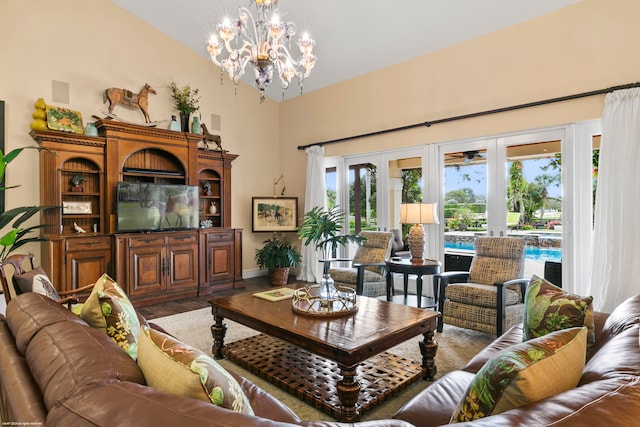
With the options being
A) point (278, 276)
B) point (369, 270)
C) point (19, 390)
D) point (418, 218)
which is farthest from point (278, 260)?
point (19, 390)

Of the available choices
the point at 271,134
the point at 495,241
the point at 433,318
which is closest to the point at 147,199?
the point at 271,134

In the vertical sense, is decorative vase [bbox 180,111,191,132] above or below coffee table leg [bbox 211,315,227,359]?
above

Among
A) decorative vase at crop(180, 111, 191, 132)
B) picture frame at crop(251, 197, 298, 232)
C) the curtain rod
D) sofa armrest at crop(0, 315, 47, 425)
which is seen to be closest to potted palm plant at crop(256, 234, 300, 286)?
picture frame at crop(251, 197, 298, 232)

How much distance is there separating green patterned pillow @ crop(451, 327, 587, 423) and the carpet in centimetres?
129

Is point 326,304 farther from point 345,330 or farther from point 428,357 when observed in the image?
point 428,357

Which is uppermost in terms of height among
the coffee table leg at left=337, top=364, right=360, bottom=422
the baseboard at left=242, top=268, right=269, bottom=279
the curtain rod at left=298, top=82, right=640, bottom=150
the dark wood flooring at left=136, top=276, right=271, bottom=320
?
the curtain rod at left=298, top=82, right=640, bottom=150

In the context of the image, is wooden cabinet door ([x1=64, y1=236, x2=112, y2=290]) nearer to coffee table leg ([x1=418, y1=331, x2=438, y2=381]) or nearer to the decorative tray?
the decorative tray

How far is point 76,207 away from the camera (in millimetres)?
4723

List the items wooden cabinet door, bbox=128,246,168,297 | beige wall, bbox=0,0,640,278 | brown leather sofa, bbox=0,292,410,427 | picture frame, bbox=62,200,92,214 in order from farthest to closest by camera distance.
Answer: wooden cabinet door, bbox=128,246,168,297
picture frame, bbox=62,200,92,214
beige wall, bbox=0,0,640,278
brown leather sofa, bbox=0,292,410,427

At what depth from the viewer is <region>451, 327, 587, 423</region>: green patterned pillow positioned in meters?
0.95

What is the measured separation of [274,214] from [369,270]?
243 centimetres

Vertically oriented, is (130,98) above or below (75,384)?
above

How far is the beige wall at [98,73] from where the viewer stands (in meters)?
4.44

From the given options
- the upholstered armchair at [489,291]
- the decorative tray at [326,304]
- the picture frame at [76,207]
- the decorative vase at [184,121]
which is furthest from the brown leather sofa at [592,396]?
the decorative vase at [184,121]
